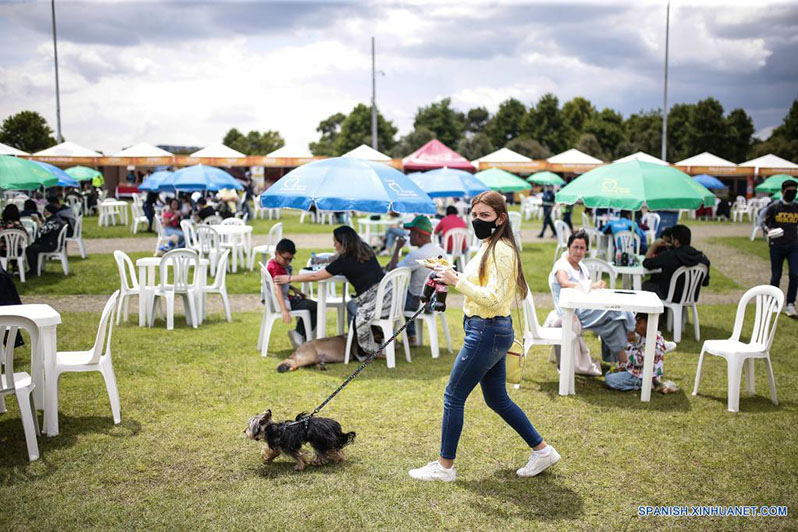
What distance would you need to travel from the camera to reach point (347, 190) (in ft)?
23.2

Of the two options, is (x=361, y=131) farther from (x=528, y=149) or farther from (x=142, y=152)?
(x=142, y=152)

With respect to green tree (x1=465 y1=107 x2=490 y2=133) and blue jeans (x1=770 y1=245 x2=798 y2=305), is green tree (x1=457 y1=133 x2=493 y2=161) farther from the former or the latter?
blue jeans (x1=770 y1=245 x2=798 y2=305)

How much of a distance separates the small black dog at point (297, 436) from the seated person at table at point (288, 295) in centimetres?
291

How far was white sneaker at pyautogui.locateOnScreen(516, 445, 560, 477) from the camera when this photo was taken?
4.47 metres

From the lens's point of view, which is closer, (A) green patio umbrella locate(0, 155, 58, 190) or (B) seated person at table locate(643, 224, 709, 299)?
(B) seated person at table locate(643, 224, 709, 299)

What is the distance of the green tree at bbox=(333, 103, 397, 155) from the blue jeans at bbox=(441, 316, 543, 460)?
6977cm

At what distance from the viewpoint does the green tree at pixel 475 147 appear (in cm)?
5969

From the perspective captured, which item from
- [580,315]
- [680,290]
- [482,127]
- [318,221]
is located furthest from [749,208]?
[482,127]

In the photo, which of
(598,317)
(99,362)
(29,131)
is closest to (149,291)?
(99,362)

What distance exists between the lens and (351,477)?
4492mm

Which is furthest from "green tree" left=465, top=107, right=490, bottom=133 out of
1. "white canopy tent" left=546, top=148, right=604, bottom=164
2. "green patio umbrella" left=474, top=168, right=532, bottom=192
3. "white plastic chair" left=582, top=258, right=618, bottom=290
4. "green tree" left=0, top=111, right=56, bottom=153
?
"white plastic chair" left=582, top=258, right=618, bottom=290

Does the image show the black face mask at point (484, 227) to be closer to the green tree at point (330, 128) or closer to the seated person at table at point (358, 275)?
the seated person at table at point (358, 275)

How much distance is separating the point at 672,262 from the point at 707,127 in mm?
57477

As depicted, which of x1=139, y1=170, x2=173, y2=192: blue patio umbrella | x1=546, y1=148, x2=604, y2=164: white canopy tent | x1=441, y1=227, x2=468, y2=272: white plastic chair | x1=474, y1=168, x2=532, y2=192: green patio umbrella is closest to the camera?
x1=441, y1=227, x2=468, y2=272: white plastic chair
